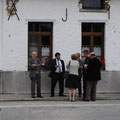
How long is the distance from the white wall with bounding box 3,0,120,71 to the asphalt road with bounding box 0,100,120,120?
284 centimetres

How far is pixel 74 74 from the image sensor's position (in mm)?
13375

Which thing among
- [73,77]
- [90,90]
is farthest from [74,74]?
[90,90]

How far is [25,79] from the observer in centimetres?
1537

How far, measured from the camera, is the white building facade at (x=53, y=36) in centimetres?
1532

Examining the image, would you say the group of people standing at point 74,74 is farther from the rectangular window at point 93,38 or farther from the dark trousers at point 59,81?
the rectangular window at point 93,38

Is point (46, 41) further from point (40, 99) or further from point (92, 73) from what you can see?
point (92, 73)

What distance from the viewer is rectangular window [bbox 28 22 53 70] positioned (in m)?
15.8

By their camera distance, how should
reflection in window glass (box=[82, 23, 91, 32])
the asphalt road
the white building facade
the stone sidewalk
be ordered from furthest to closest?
reflection in window glass (box=[82, 23, 91, 32]), the white building facade, the stone sidewalk, the asphalt road

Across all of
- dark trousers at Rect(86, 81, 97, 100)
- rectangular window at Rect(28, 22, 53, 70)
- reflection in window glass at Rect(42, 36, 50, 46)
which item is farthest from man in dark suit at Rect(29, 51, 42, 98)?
dark trousers at Rect(86, 81, 97, 100)

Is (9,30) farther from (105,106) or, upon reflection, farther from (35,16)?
(105,106)

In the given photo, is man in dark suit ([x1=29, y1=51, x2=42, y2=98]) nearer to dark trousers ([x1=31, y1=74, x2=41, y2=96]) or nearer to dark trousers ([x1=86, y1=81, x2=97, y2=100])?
dark trousers ([x1=31, y1=74, x2=41, y2=96])

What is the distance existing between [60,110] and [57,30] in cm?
514

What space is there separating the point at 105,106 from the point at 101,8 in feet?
17.5

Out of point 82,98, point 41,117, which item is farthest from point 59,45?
point 41,117
